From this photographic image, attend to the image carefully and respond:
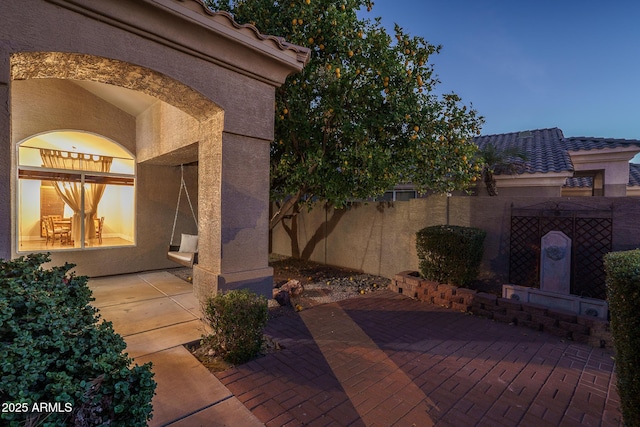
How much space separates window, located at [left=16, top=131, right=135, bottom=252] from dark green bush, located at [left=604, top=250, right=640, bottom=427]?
8541mm

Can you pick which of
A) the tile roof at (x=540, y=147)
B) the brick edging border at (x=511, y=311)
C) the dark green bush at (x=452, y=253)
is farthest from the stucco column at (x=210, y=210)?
the tile roof at (x=540, y=147)

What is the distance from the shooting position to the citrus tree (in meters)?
5.71

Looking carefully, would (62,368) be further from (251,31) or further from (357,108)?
(357,108)

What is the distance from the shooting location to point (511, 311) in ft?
15.8

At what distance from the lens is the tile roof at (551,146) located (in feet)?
29.6

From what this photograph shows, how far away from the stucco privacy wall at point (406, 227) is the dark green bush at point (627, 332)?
3291 millimetres

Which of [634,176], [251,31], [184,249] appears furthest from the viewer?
[634,176]

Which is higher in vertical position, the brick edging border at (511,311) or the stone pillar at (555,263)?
the stone pillar at (555,263)

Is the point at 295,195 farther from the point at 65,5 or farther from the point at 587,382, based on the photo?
the point at 587,382

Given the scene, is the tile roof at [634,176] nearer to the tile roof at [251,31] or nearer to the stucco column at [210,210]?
the tile roof at [251,31]

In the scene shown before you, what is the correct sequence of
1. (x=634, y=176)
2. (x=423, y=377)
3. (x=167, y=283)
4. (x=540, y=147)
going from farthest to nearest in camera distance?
(x=634, y=176) → (x=540, y=147) → (x=167, y=283) → (x=423, y=377)

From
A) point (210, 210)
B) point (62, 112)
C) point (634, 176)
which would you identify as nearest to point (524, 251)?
point (210, 210)

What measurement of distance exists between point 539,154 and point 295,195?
9180mm

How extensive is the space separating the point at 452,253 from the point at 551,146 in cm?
900
